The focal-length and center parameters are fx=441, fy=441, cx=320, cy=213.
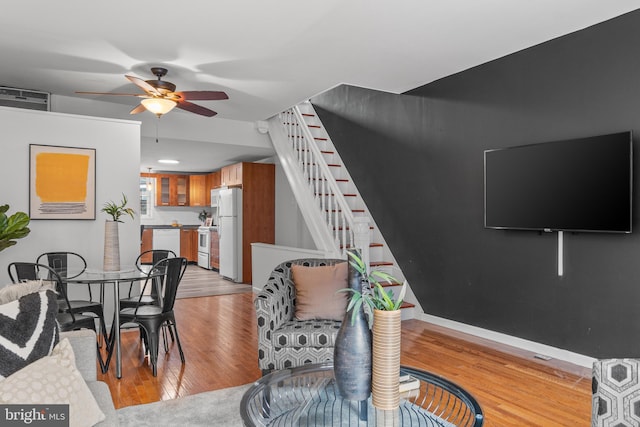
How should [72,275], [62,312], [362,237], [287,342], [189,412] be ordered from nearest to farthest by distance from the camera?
[189,412] → [287,342] → [62,312] → [72,275] → [362,237]

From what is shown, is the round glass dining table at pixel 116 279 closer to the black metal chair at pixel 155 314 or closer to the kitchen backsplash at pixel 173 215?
the black metal chair at pixel 155 314

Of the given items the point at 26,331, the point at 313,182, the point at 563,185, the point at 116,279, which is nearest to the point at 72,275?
the point at 116,279

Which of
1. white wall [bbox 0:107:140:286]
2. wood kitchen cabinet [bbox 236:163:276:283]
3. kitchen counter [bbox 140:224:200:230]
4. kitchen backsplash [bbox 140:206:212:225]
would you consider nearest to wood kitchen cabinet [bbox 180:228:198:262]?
kitchen counter [bbox 140:224:200:230]

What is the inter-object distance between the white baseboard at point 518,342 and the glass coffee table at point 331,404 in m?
2.10

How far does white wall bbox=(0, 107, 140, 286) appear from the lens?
434 cm

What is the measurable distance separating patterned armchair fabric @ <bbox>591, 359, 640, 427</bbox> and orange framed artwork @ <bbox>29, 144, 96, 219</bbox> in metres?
4.71

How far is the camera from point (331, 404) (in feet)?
6.06

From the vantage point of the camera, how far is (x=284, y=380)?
6.71 ft

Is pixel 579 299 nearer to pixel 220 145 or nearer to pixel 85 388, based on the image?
pixel 85 388

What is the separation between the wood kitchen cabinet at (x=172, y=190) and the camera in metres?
10.3

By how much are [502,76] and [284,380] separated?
3404mm

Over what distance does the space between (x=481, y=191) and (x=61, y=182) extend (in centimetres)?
423

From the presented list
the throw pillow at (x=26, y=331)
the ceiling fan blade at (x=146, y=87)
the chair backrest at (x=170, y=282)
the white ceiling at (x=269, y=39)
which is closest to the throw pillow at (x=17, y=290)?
the throw pillow at (x=26, y=331)

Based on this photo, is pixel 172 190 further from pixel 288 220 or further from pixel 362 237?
pixel 362 237
